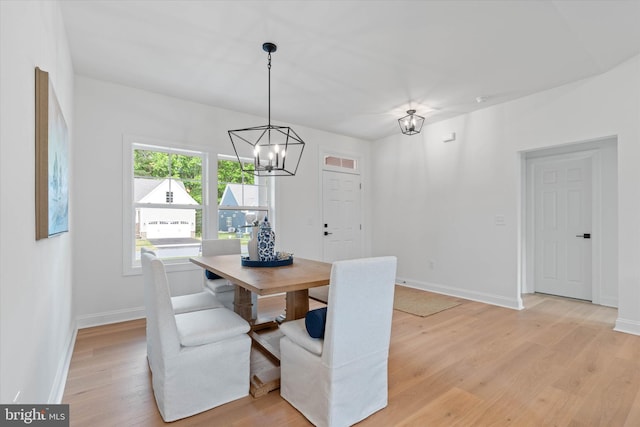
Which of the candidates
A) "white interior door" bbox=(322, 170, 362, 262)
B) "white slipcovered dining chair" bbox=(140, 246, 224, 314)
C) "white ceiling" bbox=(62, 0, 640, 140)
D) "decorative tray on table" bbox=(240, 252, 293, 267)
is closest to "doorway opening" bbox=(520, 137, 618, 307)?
"white ceiling" bbox=(62, 0, 640, 140)

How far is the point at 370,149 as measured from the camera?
5988mm

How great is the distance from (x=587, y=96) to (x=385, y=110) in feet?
7.35

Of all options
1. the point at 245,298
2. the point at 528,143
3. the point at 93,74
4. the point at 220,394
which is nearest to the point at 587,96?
the point at 528,143

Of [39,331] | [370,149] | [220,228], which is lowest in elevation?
[39,331]

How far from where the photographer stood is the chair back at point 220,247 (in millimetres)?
3516

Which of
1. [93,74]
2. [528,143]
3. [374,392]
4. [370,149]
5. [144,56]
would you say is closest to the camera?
[374,392]

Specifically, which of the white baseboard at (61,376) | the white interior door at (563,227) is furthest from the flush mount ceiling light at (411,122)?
the white baseboard at (61,376)

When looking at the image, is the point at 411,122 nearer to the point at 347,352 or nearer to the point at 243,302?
the point at 243,302

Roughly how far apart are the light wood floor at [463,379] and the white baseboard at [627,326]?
0.10 metres

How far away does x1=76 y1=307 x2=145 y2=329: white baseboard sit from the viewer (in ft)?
10.8

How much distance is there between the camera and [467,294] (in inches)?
176

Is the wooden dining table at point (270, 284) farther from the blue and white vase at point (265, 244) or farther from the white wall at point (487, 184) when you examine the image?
the white wall at point (487, 184)

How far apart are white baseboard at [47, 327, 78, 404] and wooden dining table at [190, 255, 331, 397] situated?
45.2 inches

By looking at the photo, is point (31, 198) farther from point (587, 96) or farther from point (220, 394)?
point (587, 96)
